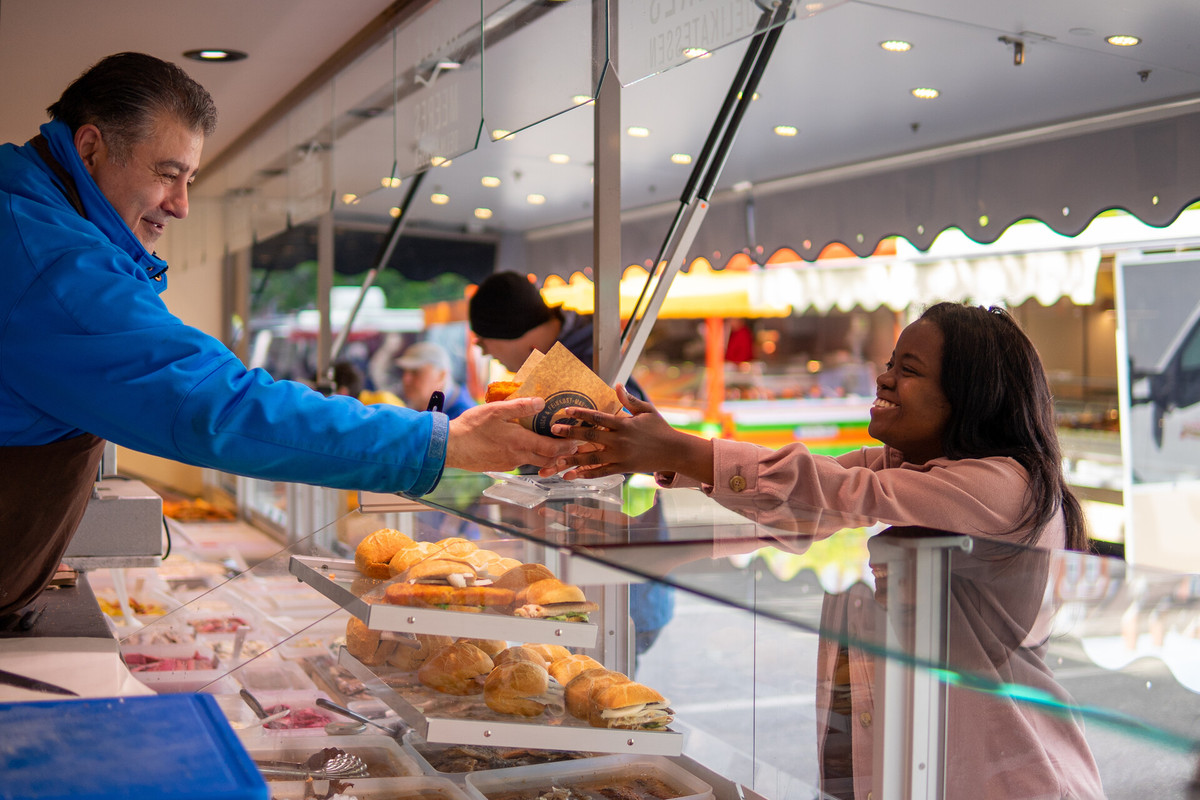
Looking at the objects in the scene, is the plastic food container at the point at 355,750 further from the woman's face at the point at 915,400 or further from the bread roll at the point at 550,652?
the woman's face at the point at 915,400

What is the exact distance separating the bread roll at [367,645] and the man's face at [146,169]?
0.86 metres

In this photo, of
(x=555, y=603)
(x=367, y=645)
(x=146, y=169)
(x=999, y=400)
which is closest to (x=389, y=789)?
(x=367, y=645)

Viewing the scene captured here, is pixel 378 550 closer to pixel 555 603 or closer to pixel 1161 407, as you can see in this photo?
pixel 555 603

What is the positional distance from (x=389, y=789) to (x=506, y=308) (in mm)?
2048

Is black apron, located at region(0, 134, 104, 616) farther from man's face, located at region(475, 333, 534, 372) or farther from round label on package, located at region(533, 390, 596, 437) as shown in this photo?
man's face, located at region(475, 333, 534, 372)

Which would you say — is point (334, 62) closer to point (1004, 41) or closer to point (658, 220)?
point (1004, 41)

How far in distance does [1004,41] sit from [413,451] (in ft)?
11.8

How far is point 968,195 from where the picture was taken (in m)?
5.58

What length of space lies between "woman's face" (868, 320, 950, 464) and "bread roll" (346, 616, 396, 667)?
1056 mm

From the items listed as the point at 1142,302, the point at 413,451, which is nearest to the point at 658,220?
the point at 1142,302

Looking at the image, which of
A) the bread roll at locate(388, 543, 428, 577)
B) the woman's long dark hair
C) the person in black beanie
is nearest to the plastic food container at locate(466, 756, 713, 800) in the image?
the bread roll at locate(388, 543, 428, 577)

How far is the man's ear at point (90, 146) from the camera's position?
5.29 feet

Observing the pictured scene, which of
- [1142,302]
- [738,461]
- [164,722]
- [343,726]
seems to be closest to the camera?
[164,722]

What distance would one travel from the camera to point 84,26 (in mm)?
4211
